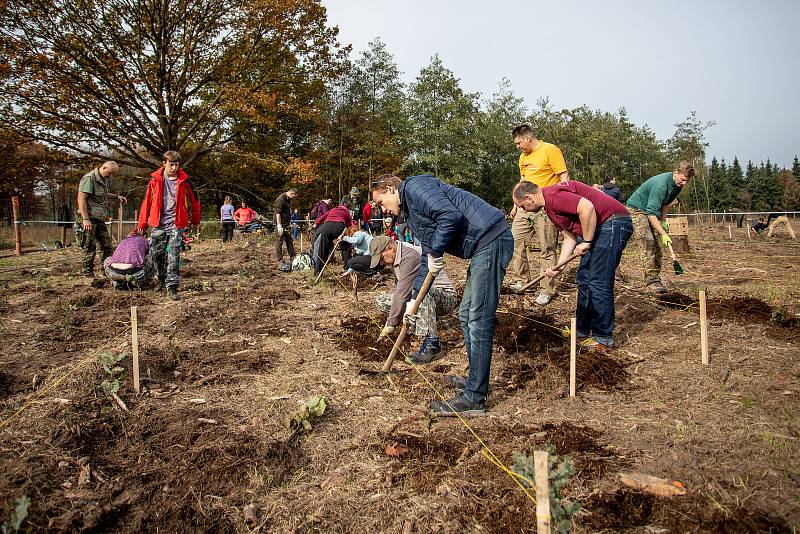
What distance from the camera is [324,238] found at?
8133 mm

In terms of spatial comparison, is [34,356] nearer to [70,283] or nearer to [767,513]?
[70,283]

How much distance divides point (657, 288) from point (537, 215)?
6.22ft

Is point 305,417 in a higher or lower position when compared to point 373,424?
higher

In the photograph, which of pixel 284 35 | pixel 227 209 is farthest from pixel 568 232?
pixel 284 35

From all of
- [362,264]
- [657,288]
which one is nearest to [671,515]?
[657,288]

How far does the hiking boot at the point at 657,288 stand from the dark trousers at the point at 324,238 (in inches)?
190

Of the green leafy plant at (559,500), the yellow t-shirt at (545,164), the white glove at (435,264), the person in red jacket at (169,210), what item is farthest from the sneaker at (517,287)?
the person in red jacket at (169,210)

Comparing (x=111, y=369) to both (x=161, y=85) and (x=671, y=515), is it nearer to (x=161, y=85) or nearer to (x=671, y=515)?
(x=671, y=515)

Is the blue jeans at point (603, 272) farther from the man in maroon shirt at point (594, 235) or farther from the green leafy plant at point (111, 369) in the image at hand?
the green leafy plant at point (111, 369)

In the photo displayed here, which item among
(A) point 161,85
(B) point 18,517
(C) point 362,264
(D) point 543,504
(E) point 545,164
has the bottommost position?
(B) point 18,517

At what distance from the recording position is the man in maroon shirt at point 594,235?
14.0 feet

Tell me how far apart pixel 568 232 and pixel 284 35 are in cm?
1542

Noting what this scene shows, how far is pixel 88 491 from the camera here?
2408 millimetres

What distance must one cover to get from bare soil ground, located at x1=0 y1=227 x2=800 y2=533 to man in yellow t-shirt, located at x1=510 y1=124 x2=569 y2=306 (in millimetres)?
656
